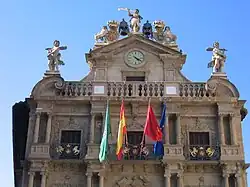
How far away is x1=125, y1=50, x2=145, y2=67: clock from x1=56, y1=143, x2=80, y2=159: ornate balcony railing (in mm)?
5892

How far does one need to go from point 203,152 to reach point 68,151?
702 centimetres

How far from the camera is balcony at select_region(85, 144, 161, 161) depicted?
26.8 m

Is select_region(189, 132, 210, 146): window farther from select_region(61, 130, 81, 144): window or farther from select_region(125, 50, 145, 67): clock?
select_region(61, 130, 81, 144): window

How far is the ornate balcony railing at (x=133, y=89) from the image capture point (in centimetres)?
2858

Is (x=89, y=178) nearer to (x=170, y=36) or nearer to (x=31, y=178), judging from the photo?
(x=31, y=178)

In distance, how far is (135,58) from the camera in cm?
3016

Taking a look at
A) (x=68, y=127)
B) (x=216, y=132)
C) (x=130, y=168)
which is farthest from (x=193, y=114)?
(x=68, y=127)

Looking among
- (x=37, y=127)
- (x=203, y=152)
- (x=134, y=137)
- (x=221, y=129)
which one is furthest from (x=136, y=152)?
(x=37, y=127)

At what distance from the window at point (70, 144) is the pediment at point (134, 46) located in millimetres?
4822

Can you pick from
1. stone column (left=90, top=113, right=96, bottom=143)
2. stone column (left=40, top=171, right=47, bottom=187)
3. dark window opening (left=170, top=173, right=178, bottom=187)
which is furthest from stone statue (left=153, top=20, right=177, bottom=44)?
stone column (left=40, top=171, right=47, bottom=187)

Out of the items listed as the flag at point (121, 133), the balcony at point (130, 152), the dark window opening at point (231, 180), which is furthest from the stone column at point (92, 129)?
the dark window opening at point (231, 180)

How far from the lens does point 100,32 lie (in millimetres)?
31312

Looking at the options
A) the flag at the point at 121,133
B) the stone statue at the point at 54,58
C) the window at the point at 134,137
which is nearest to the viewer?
the flag at the point at 121,133

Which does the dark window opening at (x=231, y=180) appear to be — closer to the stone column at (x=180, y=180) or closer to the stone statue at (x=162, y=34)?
the stone column at (x=180, y=180)
